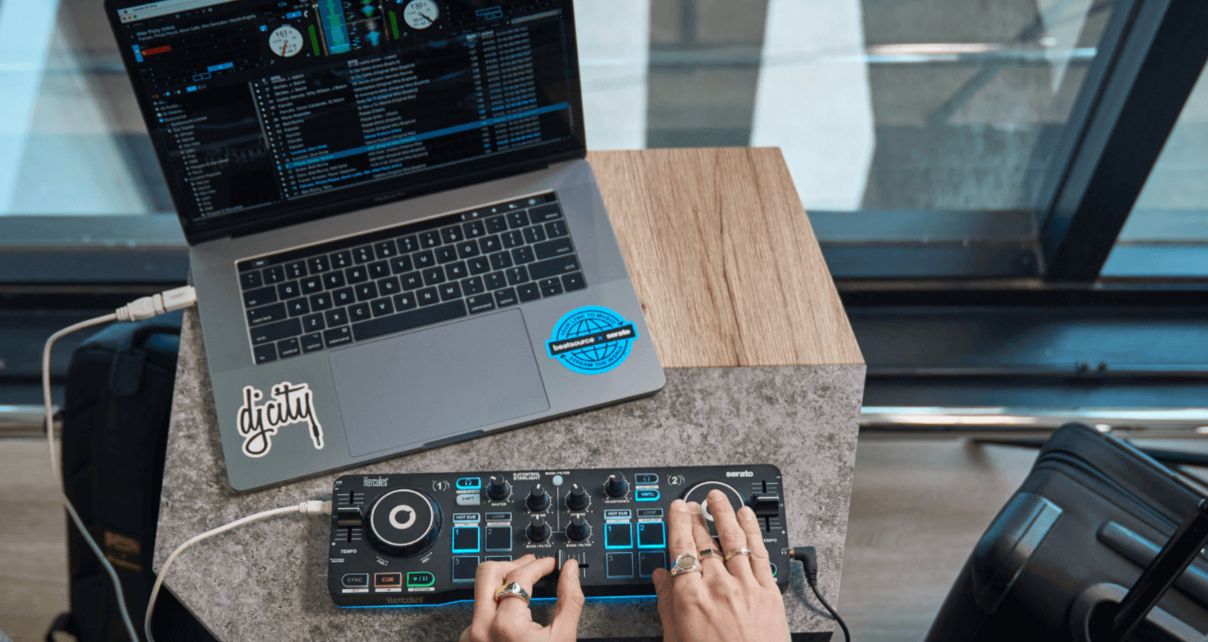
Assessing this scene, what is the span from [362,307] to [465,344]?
0.37 ft

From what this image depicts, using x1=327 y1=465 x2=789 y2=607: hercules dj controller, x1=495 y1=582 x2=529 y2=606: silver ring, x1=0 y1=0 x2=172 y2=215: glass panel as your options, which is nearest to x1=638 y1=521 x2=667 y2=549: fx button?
x1=327 y1=465 x2=789 y2=607: hercules dj controller

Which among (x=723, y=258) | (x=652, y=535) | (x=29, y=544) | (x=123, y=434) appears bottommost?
(x=29, y=544)

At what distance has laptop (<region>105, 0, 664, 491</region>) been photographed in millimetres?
889

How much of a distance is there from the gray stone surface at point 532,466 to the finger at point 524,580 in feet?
0.14

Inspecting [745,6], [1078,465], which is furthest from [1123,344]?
[745,6]

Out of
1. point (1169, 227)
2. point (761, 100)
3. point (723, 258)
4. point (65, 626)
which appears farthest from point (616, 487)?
Result: point (1169, 227)

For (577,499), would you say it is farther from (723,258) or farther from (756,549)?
(723,258)

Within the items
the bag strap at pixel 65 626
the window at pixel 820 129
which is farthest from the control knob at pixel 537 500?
the window at pixel 820 129

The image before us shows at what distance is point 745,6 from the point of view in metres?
1.82

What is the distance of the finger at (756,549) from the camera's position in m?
0.81

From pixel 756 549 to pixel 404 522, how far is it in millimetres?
303

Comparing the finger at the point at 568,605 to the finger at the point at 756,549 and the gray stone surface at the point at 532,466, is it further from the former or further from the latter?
the finger at the point at 756,549

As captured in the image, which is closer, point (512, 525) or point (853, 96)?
point (512, 525)

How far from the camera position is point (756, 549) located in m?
Answer: 0.82
